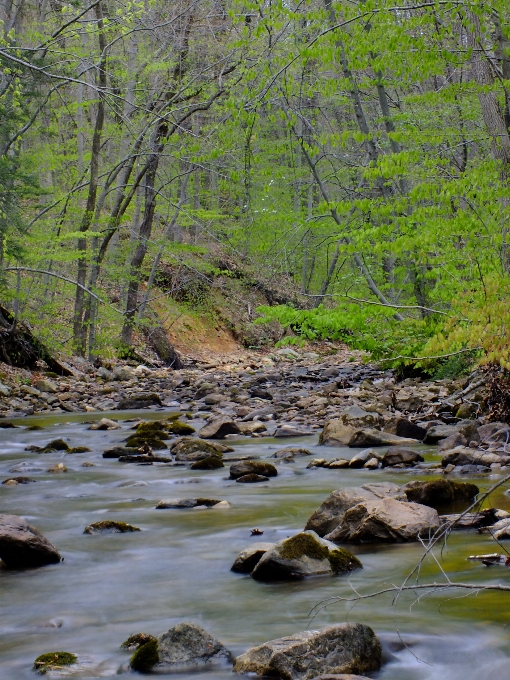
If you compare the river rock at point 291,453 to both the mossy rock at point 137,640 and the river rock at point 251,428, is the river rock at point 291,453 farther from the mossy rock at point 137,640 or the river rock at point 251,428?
the mossy rock at point 137,640

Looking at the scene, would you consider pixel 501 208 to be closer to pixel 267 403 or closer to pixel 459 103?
pixel 267 403

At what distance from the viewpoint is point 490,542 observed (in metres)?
4.01


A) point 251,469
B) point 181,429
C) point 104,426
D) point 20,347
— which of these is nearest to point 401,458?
point 251,469

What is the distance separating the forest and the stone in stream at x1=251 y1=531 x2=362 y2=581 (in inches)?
97.6

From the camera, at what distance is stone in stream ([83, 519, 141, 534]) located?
4977mm

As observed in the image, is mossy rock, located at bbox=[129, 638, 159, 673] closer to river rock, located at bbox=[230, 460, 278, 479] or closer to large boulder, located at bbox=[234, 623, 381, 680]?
large boulder, located at bbox=[234, 623, 381, 680]

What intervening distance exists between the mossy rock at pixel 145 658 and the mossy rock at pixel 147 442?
5891 mm

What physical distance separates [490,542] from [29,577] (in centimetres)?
252

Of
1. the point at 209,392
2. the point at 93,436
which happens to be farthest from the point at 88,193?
the point at 93,436

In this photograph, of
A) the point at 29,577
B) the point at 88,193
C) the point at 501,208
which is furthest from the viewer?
the point at 88,193

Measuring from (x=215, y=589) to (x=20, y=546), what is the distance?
120 centimetres

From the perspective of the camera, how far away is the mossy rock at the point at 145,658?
2.74 m

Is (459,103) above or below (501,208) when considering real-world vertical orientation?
above

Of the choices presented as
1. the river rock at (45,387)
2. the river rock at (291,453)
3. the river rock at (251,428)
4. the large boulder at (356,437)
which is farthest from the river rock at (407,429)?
the river rock at (45,387)
